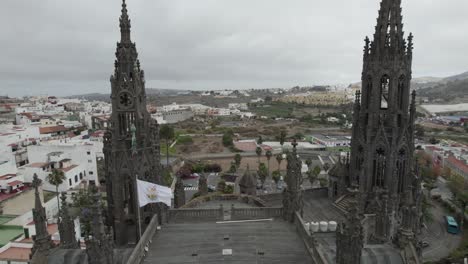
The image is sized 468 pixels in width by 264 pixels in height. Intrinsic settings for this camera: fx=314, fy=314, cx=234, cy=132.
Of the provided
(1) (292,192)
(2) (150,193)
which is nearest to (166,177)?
(2) (150,193)

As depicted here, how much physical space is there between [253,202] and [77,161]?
50.1 metres

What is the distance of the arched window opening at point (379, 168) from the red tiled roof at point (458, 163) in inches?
2409

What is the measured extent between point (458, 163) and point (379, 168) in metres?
66.0

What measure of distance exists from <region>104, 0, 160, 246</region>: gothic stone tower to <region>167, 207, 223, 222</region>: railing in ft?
5.68

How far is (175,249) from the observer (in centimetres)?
1917

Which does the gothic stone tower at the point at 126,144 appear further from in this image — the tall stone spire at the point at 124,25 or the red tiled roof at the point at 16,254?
the red tiled roof at the point at 16,254

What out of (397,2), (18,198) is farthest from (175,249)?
(18,198)

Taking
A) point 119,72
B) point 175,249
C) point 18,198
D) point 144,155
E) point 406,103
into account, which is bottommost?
point 18,198

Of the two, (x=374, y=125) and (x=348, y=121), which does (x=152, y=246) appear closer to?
(x=374, y=125)

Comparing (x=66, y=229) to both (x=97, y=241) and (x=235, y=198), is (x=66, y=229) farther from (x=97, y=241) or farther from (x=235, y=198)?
(x=235, y=198)

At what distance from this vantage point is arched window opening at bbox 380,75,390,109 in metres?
29.4

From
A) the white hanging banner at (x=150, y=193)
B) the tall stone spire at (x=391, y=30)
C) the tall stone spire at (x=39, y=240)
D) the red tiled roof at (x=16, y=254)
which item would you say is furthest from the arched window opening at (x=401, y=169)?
the red tiled roof at (x=16, y=254)

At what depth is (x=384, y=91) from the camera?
31266mm

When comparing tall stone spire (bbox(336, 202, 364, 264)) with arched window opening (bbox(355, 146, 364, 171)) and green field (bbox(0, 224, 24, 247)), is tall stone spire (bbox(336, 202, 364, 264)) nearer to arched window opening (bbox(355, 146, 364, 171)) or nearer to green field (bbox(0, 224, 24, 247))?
arched window opening (bbox(355, 146, 364, 171))
